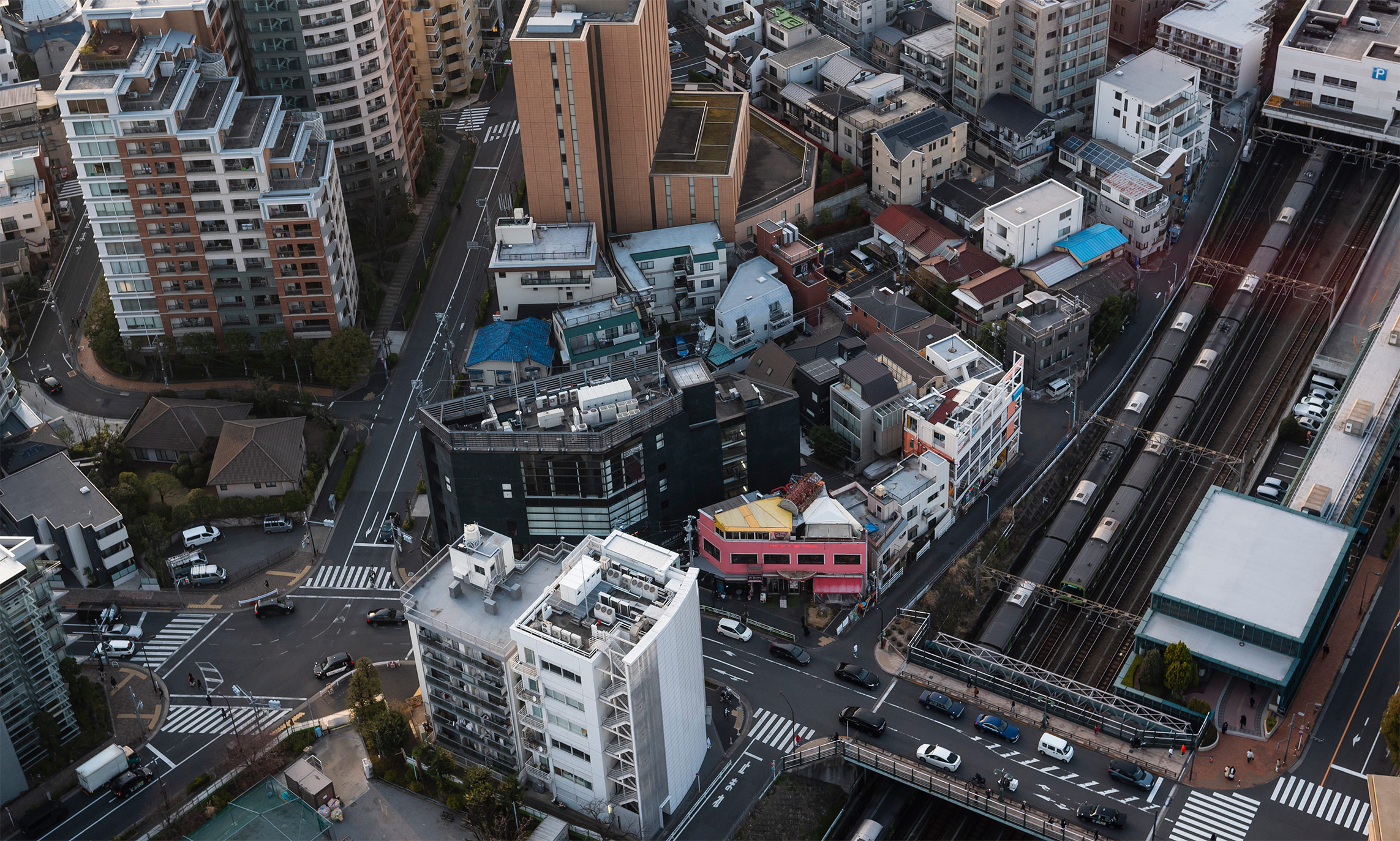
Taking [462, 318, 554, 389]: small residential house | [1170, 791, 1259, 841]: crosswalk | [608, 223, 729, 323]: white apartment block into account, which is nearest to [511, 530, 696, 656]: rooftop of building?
[1170, 791, 1259, 841]: crosswalk

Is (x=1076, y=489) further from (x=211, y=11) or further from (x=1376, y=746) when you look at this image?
(x=211, y=11)

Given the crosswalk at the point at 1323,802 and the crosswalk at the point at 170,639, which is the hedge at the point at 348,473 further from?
the crosswalk at the point at 1323,802

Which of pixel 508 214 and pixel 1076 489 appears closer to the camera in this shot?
pixel 1076 489

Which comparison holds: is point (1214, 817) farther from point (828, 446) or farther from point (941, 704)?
point (828, 446)

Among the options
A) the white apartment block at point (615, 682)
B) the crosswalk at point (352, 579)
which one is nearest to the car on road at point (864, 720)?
the white apartment block at point (615, 682)

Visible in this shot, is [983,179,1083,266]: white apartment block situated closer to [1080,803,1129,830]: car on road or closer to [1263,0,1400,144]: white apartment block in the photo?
[1263,0,1400,144]: white apartment block

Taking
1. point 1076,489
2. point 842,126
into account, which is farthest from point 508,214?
point 1076,489
